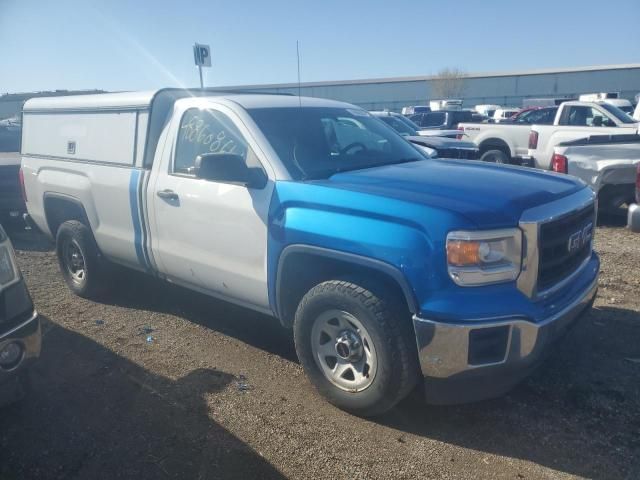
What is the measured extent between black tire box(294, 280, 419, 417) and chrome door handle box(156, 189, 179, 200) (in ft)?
4.74

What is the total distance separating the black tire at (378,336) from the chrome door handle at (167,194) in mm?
1443

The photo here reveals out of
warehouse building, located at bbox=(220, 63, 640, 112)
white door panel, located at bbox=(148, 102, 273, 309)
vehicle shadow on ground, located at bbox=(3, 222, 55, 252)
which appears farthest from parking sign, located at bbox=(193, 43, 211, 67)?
warehouse building, located at bbox=(220, 63, 640, 112)

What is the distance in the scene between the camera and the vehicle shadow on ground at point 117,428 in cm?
286

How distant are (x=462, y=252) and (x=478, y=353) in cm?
53

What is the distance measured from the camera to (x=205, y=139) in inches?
160

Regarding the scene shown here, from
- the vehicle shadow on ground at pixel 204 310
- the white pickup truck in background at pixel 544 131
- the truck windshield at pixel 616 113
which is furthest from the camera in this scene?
the truck windshield at pixel 616 113

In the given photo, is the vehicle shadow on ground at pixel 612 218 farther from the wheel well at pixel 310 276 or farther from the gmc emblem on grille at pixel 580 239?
the wheel well at pixel 310 276

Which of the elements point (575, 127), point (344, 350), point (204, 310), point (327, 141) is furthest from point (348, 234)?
point (575, 127)

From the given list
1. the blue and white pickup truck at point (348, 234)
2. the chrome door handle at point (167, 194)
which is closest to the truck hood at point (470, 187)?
the blue and white pickup truck at point (348, 234)

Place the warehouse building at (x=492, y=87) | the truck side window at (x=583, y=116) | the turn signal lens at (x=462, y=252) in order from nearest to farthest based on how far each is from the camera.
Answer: the turn signal lens at (x=462, y=252), the truck side window at (x=583, y=116), the warehouse building at (x=492, y=87)

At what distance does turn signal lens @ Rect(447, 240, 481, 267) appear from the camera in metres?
2.75

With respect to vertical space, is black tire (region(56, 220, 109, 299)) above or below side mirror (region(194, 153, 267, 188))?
below

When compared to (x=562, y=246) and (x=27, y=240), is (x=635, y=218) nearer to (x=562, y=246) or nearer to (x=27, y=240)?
(x=562, y=246)

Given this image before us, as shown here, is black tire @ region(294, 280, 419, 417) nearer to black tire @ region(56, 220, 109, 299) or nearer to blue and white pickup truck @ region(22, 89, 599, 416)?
blue and white pickup truck @ region(22, 89, 599, 416)
